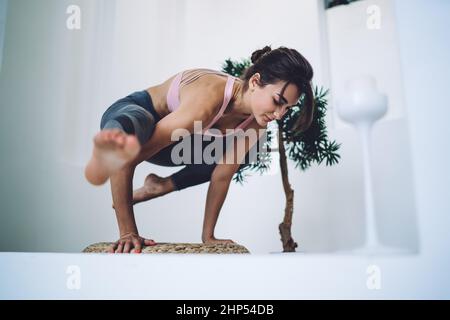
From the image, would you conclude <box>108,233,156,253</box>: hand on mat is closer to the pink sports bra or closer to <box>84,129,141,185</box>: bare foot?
<box>84,129,141,185</box>: bare foot

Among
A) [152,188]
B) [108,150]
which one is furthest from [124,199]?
[108,150]

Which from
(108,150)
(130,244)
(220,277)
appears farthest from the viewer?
→ (130,244)

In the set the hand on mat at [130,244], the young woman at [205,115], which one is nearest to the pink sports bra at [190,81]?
the young woman at [205,115]

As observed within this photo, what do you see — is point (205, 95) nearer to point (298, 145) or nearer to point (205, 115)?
point (205, 115)

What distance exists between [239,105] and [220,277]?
1.75ft

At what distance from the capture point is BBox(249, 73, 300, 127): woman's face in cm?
134

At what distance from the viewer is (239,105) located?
1.36 meters

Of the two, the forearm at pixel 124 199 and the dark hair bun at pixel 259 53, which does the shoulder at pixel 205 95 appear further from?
the forearm at pixel 124 199

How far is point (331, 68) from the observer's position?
4.65 feet

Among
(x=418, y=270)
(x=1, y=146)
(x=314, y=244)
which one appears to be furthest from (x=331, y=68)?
(x=1, y=146)

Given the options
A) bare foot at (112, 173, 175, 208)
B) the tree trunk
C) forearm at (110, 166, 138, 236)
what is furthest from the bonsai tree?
forearm at (110, 166, 138, 236)

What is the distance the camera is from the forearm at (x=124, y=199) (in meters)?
1.31

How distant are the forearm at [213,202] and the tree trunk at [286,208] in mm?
178

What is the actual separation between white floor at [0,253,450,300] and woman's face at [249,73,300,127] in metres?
0.45
